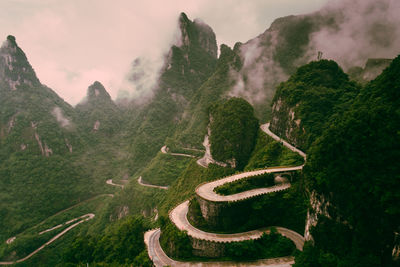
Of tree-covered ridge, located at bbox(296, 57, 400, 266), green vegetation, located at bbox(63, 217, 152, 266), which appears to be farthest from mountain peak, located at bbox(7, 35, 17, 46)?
tree-covered ridge, located at bbox(296, 57, 400, 266)

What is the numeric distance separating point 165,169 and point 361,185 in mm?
63666

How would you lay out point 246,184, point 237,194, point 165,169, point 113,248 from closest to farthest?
point 237,194, point 246,184, point 113,248, point 165,169

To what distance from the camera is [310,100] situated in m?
43.4

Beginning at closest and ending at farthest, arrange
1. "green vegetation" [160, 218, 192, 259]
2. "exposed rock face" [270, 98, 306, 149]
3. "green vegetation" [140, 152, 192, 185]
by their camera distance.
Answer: "green vegetation" [160, 218, 192, 259] < "exposed rock face" [270, 98, 306, 149] < "green vegetation" [140, 152, 192, 185]

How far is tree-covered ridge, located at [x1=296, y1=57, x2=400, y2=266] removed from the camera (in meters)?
18.3

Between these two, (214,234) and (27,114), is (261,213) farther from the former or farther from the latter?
(27,114)

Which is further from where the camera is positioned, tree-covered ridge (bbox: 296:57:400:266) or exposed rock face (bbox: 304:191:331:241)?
exposed rock face (bbox: 304:191:331:241)

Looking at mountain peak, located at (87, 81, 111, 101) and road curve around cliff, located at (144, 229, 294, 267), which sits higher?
mountain peak, located at (87, 81, 111, 101)

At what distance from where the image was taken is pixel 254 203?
31000 millimetres

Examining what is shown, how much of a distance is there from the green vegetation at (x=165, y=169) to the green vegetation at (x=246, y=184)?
43.2 meters

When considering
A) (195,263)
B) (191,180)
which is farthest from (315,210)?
(191,180)

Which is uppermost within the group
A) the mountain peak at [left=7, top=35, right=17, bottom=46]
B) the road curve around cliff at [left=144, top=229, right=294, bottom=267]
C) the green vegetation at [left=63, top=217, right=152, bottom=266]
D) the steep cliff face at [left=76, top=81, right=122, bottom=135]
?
the mountain peak at [left=7, top=35, right=17, bottom=46]

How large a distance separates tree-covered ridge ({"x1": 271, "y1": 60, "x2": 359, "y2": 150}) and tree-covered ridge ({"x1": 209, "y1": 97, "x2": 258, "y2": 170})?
7057mm

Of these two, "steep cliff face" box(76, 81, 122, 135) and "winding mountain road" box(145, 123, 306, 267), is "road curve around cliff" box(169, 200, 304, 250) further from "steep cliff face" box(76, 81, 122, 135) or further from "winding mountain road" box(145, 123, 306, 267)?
"steep cliff face" box(76, 81, 122, 135)
